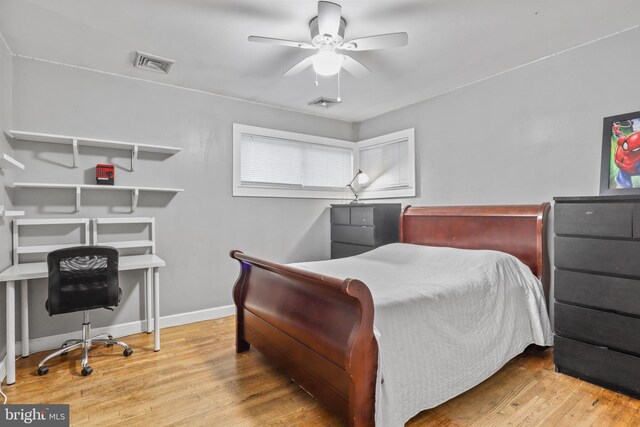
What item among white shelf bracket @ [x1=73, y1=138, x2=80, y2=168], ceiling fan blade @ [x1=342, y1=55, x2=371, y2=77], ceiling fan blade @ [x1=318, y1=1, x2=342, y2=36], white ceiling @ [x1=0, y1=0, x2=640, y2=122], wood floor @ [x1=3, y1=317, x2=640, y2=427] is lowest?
wood floor @ [x1=3, y1=317, x2=640, y2=427]

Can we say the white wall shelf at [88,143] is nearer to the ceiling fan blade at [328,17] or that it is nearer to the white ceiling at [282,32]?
the white ceiling at [282,32]

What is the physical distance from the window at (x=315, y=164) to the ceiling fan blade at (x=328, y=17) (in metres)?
2.07

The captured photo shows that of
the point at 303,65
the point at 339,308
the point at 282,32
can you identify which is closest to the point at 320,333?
the point at 339,308

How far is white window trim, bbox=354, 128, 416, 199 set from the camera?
3.96 meters

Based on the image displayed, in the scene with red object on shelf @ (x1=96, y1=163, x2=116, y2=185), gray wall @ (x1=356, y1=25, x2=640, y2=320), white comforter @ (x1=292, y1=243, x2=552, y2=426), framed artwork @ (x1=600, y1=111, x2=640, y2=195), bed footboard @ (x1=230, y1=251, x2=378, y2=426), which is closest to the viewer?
bed footboard @ (x1=230, y1=251, x2=378, y2=426)

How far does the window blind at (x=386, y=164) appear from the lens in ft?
13.5

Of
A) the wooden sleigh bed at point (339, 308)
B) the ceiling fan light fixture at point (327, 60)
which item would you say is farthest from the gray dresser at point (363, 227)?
the ceiling fan light fixture at point (327, 60)

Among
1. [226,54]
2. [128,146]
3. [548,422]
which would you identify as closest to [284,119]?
[226,54]

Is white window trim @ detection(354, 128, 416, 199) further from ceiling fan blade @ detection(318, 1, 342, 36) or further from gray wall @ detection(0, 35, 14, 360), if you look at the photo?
gray wall @ detection(0, 35, 14, 360)

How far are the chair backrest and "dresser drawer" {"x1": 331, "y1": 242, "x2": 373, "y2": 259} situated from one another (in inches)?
99.6

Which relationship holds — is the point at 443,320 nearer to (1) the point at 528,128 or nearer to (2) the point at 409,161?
(1) the point at 528,128

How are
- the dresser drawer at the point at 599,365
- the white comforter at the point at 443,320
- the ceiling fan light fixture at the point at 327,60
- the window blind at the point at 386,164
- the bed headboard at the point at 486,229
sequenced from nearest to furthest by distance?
1. the white comforter at the point at 443,320
2. the dresser drawer at the point at 599,365
3. the ceiling fan light fixture at the point at 327,60
4. the bed headboard at the point at 486,229
5. the window blind at the point at 386,164

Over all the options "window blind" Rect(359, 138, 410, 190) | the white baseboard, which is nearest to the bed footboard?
the white baseboard

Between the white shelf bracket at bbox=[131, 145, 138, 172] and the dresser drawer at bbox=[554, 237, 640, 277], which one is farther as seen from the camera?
the white shelf bracket at bbox=[131, 145, 138, 172]
